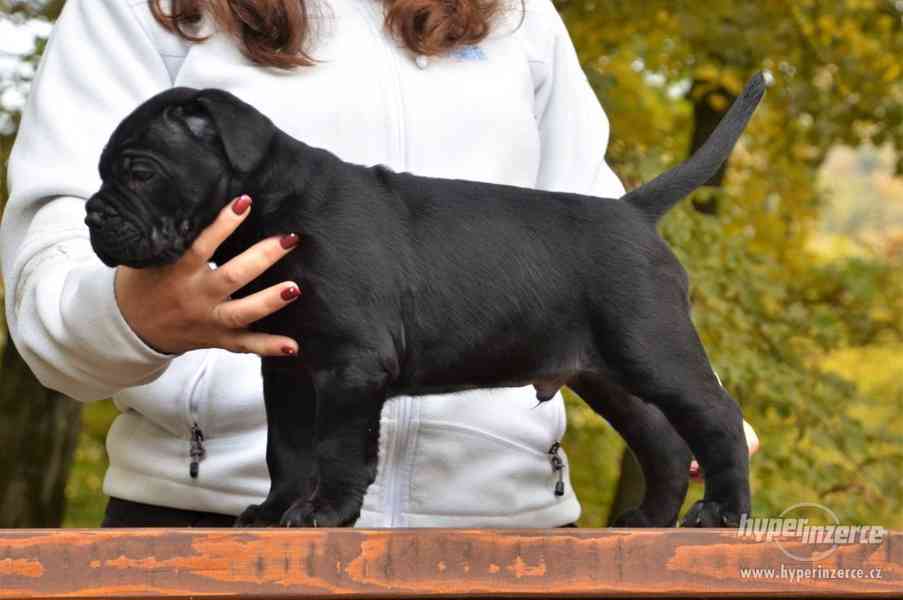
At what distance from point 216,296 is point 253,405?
58 cm

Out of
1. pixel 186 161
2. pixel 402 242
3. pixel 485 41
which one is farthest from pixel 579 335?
pixel 485 41

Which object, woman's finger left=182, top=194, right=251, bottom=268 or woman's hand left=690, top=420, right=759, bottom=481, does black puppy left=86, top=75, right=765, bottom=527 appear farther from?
woman's hand left=690, top=420, right=759, bottom=481

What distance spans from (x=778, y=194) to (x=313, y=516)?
8.17 metres

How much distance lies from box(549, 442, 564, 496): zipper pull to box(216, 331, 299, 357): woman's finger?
Result: 911mm

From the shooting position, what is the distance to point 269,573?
72.9 inches

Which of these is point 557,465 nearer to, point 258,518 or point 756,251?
point 258,518

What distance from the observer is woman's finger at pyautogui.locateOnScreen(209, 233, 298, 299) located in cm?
Result: 199

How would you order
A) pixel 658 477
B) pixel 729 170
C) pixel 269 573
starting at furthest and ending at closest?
pixel 729 170
pixel 658 477
pixel 269 573

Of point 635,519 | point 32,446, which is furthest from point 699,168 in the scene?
point 32,446

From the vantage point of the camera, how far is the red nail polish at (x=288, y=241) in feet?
6.53

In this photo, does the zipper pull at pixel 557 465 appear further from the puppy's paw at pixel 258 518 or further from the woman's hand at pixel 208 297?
the woman's hand at pixel 208 297

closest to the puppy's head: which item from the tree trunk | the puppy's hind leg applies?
the puppy's hind leg

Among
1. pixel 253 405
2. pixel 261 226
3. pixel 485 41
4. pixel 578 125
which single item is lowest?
pixel 253 405

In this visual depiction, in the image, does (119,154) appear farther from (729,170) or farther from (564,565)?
(729,170)
